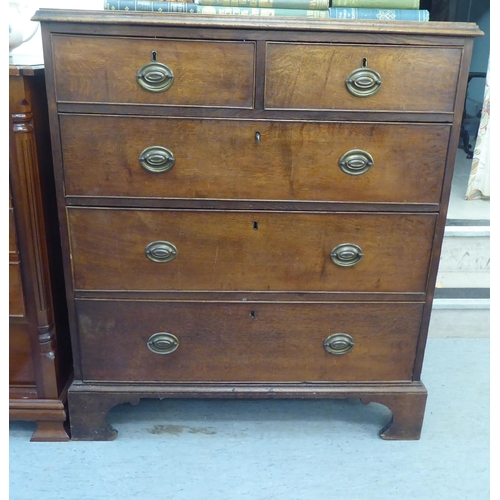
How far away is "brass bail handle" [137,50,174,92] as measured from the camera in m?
1.15

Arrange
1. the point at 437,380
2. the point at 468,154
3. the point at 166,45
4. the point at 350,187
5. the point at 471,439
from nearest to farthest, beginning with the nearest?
the point at 166,45 < the point at 350,187 < the point at 471,439 < the point at 437,380 < the point at 468,154

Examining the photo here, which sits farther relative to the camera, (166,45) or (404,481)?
(404,481)

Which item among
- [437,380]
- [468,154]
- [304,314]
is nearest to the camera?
[304,314]

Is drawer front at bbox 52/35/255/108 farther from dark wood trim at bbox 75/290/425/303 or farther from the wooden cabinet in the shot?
dark wood trim at bbox 75/290/425/303

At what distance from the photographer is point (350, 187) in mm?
1260

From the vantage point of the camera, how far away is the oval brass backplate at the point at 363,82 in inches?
46.1

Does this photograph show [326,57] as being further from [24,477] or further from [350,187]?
[24,477]

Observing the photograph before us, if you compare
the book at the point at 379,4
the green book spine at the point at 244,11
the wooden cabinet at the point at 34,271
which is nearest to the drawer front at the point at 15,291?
the wooden cabinet at the point at 34,271

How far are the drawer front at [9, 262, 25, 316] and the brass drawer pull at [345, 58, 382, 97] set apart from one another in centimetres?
96

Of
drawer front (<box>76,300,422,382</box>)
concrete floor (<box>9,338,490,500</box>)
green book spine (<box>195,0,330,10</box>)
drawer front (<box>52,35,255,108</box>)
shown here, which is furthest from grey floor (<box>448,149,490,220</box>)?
drawer front (<box>52,35,255,108</box>)

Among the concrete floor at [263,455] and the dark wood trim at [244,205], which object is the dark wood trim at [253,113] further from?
the concrete floor at [263,455]

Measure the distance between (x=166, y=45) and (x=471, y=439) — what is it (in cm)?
139

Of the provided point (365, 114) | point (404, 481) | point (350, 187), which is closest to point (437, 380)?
point (404, 481)

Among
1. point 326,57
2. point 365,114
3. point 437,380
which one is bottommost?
point 437,380
